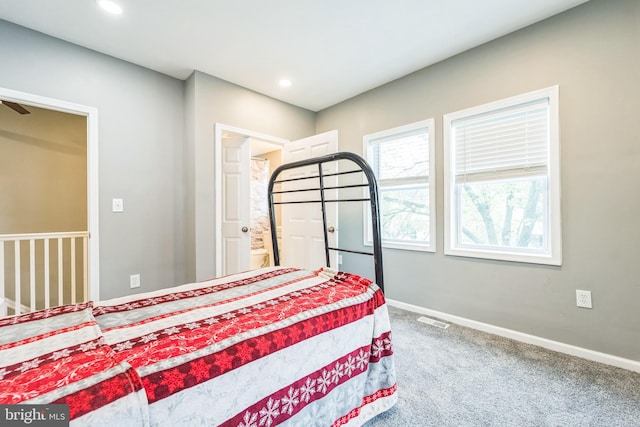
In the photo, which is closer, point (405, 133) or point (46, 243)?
point (46, 243)

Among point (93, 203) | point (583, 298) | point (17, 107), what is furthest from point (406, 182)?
point (17, 107)

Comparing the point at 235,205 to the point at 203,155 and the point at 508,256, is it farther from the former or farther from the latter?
the point at 508,256

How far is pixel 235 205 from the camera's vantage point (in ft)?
10.6

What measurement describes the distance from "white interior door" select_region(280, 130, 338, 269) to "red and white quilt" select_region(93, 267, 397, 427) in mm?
1624

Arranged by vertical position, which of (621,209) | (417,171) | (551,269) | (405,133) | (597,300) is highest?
(405,133)

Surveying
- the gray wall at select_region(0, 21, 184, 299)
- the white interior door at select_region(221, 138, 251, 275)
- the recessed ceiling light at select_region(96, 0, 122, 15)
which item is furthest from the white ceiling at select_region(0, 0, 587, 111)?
the white interior door at select_region(221, 138, 251, 275)

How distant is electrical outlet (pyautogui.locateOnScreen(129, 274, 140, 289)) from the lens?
8.83ft

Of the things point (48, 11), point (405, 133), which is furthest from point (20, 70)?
point (405, 133)

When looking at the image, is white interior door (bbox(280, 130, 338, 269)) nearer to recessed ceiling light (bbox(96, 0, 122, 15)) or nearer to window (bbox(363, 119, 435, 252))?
window (bbox(363, 119, 435, 252))

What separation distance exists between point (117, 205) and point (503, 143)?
11.8ft

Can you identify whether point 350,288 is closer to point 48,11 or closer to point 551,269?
point 551,269

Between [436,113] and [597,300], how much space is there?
6.54ft

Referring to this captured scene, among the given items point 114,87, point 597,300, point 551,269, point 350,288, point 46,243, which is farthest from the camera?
point 114,87

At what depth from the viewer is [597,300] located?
1.96m
